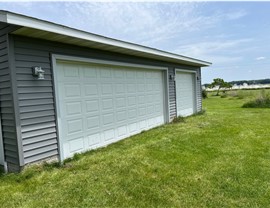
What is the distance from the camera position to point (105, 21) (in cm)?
846

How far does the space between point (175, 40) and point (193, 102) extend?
414 cm

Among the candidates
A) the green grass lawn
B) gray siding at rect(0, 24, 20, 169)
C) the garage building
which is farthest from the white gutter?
the green grass lawn

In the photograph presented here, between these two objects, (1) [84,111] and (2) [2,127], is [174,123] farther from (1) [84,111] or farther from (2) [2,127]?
(2) [2,127]

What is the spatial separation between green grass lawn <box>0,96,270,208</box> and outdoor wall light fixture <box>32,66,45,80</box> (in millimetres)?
1629

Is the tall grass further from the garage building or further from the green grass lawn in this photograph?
the green grass lawn

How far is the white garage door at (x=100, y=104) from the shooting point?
4789 mm

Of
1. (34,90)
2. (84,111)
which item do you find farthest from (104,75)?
(34,90)

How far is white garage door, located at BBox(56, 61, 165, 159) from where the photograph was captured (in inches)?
189

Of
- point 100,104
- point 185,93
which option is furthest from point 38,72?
point 185,93

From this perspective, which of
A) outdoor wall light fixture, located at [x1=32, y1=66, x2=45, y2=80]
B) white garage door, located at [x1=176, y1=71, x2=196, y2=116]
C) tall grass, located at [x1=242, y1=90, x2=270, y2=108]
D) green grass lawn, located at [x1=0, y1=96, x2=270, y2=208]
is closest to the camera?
green grass lawn, located at [x1=0, y1=96, x2=270, y2=208]

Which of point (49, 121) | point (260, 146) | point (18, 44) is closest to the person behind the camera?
point (18, 44)

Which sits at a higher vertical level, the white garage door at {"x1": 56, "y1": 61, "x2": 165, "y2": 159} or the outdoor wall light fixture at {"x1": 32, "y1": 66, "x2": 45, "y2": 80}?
the outdoor wall light fixture at {"x1": 32, "y1": 66, "x2": 45, "y2": 80}

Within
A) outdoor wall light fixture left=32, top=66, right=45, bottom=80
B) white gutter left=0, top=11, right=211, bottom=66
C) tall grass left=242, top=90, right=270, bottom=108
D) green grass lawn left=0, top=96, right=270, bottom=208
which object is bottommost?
green grass lawn left=0, top=96, right=270, bottom=208

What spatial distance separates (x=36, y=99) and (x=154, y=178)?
97.5 inches
